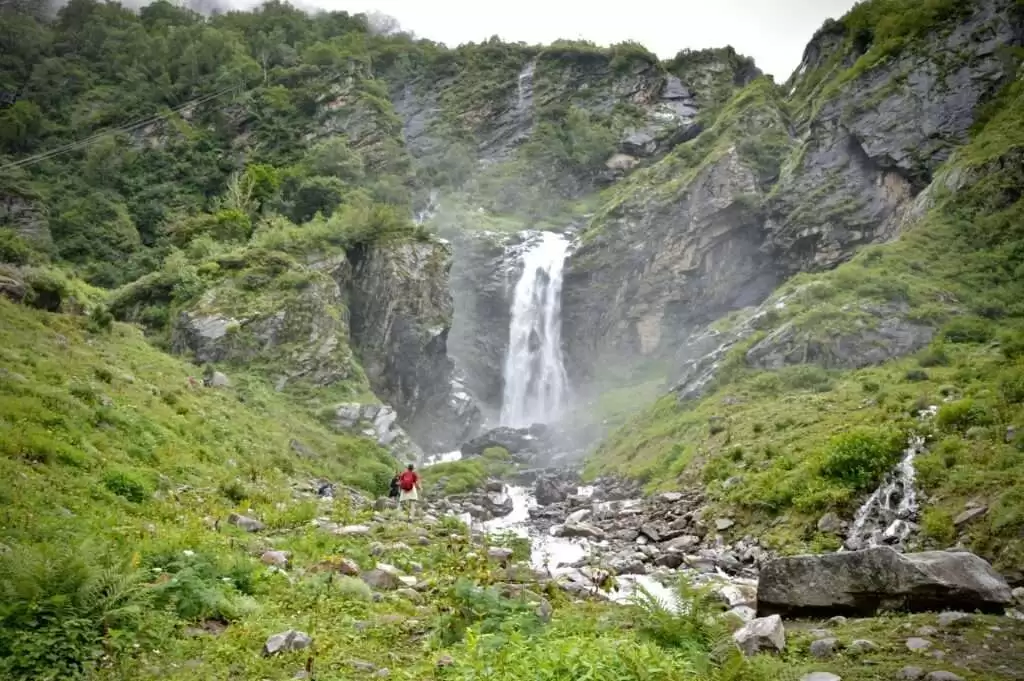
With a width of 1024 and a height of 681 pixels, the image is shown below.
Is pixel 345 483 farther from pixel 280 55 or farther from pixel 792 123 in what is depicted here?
pixel 280 55

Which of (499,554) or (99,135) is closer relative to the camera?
(499,554)

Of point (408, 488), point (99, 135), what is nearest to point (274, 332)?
point (408, 488)

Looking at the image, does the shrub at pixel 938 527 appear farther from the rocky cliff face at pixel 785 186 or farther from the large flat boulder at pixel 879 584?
the rocky cliff face at pixel 785 186

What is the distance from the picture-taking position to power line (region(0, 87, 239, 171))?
188 feet

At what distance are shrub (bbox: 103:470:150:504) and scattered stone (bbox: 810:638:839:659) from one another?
10708 millimetres

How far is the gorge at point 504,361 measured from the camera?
7234mm

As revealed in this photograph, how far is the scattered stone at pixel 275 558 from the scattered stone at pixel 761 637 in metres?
6.28

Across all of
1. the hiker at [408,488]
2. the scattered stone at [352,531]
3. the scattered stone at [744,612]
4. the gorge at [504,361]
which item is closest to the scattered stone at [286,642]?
the gorge at [504,361]

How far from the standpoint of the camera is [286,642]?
6.62 meters

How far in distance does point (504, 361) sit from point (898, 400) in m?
41.6

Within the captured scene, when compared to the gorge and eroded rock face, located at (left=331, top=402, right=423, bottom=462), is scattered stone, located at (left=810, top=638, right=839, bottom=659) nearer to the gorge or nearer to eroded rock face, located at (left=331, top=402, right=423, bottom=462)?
the gorge

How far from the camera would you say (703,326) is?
185 ft

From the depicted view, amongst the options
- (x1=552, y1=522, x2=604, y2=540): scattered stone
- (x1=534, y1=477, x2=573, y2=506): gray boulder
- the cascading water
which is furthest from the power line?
the cascading water

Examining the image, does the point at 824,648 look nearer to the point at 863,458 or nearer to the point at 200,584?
the point at 200,584
